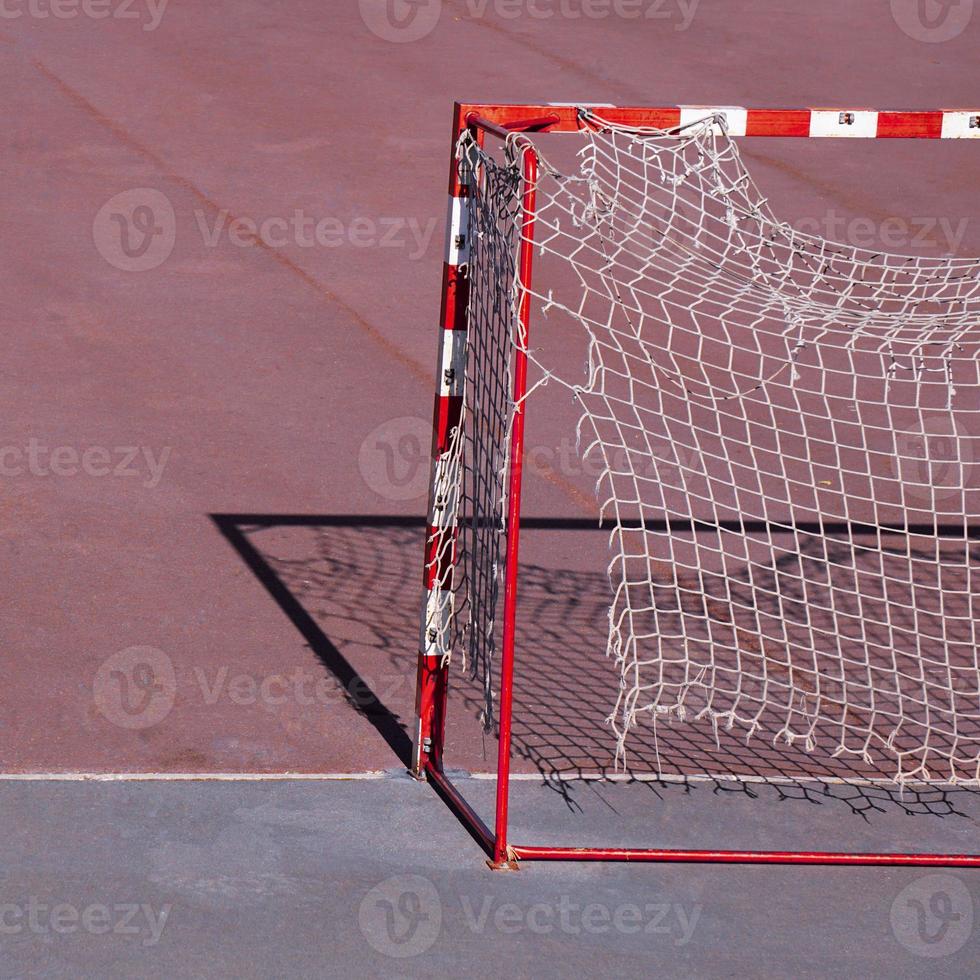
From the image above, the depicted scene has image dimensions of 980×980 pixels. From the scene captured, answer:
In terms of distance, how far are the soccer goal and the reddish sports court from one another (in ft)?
0.61

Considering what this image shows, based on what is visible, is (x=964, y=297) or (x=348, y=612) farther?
(x=348, y=612)

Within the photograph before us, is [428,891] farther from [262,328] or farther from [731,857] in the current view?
[262,328]

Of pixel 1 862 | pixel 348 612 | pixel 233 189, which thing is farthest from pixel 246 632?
pixel 233 189

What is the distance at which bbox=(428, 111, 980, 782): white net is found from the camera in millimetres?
4828

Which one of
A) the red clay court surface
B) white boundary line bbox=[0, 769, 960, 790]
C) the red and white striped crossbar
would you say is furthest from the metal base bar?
the red and white striped crossbar

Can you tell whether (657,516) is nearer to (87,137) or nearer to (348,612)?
(348,612)

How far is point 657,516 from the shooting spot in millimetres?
7336

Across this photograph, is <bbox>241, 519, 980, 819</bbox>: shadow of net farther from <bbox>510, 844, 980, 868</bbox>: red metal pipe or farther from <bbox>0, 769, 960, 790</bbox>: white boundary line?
<bbox>510, 844, 980, 868</bbox>: red metal pipe

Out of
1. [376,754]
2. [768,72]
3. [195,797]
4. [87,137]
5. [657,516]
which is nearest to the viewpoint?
[195,797]

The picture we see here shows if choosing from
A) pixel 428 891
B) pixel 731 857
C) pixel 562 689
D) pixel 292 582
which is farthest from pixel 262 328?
pixel 731 857

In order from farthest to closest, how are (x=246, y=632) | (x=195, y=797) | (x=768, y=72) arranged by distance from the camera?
(x=768, y=72) < (x=246, y=632) < (x=195, y=797)

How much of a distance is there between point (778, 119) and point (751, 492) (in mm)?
1288

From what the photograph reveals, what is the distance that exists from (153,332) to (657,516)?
389 centimetres

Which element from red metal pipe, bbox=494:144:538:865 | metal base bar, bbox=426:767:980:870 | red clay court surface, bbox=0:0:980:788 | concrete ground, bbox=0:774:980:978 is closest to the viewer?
concrete ground, bbox=0:774:980:978
